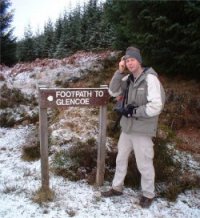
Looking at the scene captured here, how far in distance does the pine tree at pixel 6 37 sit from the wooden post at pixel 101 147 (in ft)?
70.7

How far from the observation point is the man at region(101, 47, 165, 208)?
4379 mm

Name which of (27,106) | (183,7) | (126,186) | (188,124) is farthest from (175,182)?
(27,106)

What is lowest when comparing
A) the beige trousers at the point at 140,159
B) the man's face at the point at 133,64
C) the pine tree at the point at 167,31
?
the beige trousers at the point at 140,159

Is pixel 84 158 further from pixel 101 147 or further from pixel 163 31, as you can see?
pixel 163 31

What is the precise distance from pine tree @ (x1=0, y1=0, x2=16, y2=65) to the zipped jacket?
22120 mm

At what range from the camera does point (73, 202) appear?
194 inches

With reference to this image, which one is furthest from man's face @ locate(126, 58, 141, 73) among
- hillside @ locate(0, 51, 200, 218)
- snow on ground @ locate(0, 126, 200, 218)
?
snow on ground @ locate(0, 126, 200, 218)

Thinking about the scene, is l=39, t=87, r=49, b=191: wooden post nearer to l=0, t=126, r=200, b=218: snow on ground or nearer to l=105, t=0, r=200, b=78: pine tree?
l=0, t=126, r=200, b=218: snow on ground

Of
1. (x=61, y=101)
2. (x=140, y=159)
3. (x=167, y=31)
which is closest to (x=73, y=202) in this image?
(x=140, y=159)

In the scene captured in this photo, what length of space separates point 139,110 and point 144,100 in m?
0.18

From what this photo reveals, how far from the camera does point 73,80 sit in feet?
31.4

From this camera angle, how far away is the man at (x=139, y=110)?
14.4 feet

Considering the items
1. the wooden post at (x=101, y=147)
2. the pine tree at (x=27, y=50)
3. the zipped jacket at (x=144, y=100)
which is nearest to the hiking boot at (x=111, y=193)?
the wooden post at (x=101, y=147)

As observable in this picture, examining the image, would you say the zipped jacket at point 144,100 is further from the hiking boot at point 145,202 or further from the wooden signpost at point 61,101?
the hiking boot at point 145,202
